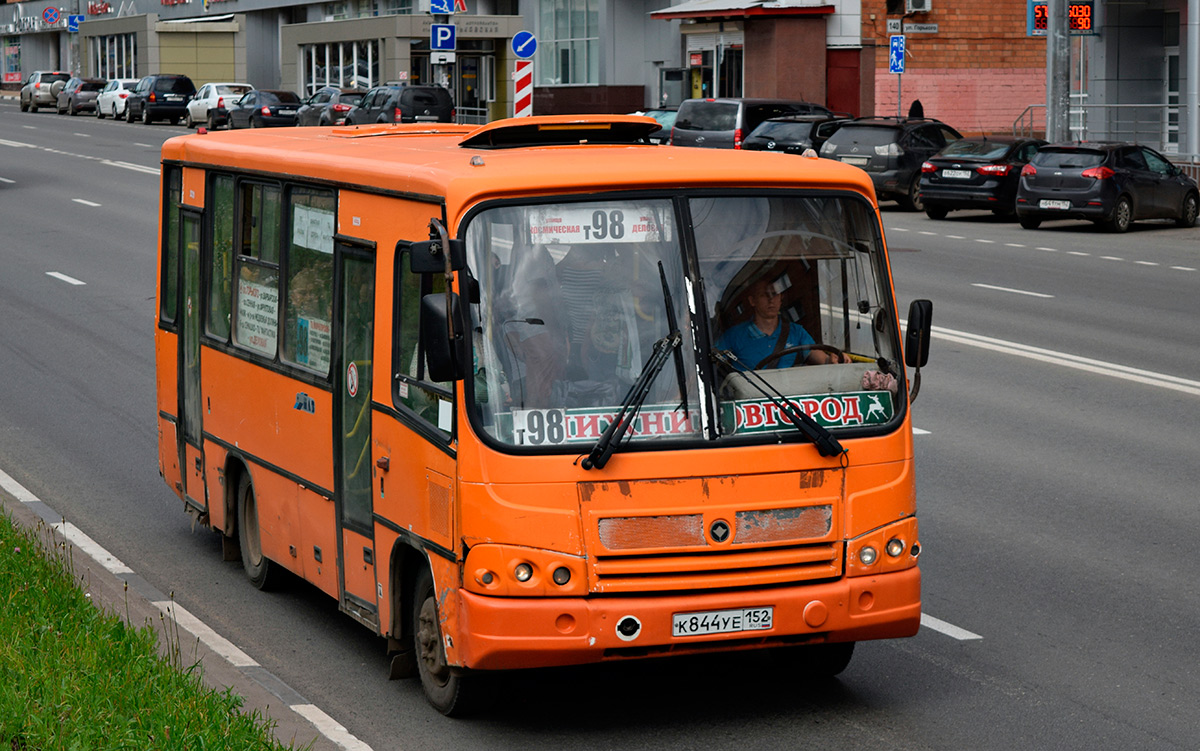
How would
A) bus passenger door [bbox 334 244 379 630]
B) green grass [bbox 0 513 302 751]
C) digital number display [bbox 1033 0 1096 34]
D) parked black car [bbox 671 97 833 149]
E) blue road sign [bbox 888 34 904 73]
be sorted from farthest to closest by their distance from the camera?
blue road sign [bbox 888 34 904 73], parked black car [bbox 671 97 833 149], digital number display [bbox 1033 0 1096 34], bus passenger door [bbox 334 244 379 630], green grass [bbox 0 513 302 751]

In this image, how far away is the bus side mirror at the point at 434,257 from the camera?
6242mm

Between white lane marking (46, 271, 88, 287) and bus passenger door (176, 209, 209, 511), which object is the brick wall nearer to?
white lane marking (46, 271, 88, 287)

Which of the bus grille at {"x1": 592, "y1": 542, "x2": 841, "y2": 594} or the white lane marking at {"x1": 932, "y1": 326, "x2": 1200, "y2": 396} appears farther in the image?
the white lane marking at {"x1": 932, "y1": 326, "x2": 1200, "y2": 396}

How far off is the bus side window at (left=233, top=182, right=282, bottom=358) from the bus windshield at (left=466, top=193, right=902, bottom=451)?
2.32m

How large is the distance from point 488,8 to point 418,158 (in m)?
61.1

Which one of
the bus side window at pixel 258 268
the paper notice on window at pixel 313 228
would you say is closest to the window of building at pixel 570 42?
the bus side window at pixel 258 268

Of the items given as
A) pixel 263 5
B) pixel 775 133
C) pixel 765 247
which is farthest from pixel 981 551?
pixel 263 5

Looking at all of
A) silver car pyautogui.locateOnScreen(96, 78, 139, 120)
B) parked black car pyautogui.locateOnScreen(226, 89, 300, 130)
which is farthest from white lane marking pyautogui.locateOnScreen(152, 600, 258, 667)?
silver car pyautogui.locateOnScreen(96, 78, 139, 120)

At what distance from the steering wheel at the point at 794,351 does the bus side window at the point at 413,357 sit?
118cm

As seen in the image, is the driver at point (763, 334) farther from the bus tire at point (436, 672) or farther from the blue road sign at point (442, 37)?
the blue road sign at point (442, 37)

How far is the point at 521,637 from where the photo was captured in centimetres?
610

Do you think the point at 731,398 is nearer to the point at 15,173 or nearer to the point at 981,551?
the point at 981,551

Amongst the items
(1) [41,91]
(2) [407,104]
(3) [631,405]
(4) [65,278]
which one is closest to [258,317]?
(3) [631,405]

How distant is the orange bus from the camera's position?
20.1 ft
